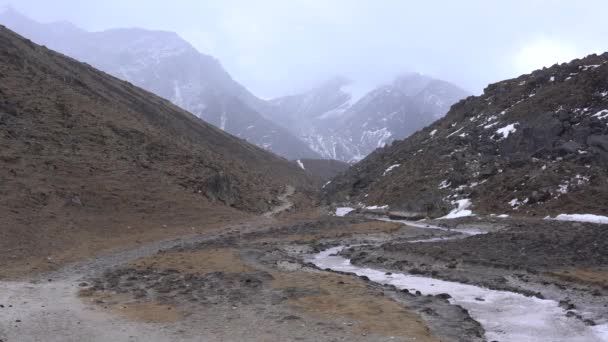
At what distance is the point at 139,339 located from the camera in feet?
48.0

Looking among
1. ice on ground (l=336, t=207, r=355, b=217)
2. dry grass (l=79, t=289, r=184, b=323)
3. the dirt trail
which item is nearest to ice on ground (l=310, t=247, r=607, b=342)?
the dirt trail

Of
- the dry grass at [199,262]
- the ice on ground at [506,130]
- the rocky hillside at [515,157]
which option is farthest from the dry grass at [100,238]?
the ice on ground at [506,130]

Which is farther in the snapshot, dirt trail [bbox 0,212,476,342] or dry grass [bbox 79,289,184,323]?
dry grass [bbox 79,289,184,323]

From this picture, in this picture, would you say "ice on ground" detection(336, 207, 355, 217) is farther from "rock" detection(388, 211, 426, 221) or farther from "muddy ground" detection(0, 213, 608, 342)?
"muddy ground" detection(0, 213, 608, 342)

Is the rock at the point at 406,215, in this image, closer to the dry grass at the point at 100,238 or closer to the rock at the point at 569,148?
the dry grass at the point at 100,238

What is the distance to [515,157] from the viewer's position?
58.4 m

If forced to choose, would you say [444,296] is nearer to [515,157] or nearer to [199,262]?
[199,262]

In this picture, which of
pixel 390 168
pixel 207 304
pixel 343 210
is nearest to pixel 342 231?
pixel 343 210

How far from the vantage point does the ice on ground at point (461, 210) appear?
4987 centimetres

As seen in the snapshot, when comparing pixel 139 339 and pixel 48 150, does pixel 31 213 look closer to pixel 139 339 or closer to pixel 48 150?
pixel 48 150

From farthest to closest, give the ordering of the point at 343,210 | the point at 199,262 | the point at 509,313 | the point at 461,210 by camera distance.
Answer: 1. the point at 343,210
2. the point at 461,210
3. the point at 199,262
4. the point at 509,313

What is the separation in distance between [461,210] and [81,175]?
36900 mm

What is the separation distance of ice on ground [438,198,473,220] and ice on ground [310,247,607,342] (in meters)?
27.6

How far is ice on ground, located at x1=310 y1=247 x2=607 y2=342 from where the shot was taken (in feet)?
48.3
